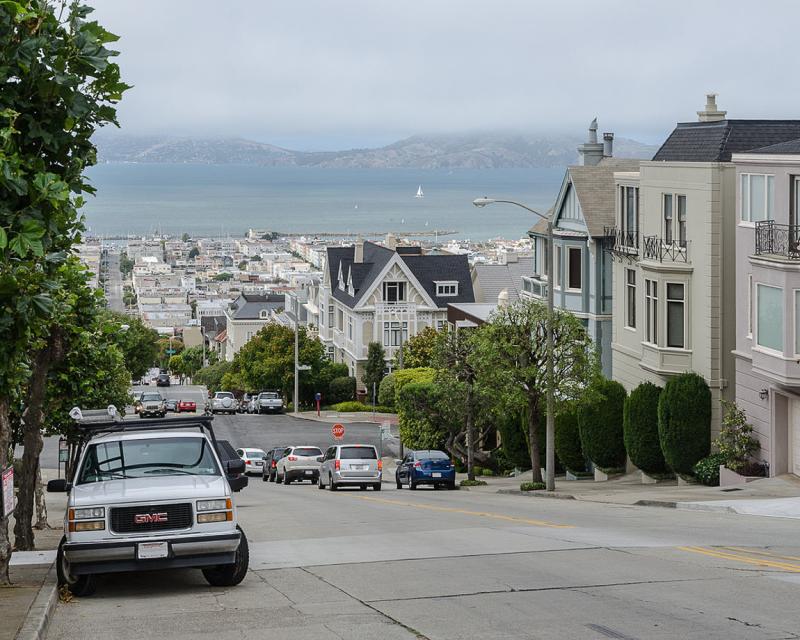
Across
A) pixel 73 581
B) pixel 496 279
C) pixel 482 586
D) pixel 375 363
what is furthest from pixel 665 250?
pixel 496 279

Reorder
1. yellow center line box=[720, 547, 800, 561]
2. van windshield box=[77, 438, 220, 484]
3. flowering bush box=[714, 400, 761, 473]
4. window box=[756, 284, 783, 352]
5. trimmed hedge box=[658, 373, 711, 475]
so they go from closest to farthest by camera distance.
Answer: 1. van windshield box=[77, 438, 220, 484]
2. yellow center line box=[720, 547, 800, 561]
3. window box=[756, 284, 783, 352]
4. flowering bush box=[714, 400, 761, 473]
5. trimmed hedge box=[658, 373, 711, 475]

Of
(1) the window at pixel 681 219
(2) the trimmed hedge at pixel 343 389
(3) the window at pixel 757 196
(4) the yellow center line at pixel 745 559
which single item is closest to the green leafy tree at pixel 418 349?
(2) the trimmed hedge at pixel 343 389

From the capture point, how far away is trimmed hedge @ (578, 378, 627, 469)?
39719 mm

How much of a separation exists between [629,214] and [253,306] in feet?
343

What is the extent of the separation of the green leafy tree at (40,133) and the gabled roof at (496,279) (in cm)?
7889

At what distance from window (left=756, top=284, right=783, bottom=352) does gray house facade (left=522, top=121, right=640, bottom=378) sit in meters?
10.4

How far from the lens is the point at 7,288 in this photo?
11.3 meters

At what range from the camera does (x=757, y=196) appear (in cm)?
3175

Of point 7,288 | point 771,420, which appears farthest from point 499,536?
point 771,420

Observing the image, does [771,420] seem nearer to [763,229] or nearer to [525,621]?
[763,229]

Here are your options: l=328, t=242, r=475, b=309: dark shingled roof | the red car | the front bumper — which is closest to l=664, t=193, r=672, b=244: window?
the front bumper

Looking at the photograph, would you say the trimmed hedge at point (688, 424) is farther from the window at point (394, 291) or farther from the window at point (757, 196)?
the window at point (394, 291)

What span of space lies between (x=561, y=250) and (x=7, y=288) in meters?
36.5

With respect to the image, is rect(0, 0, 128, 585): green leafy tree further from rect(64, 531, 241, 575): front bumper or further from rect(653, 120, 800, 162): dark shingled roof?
rect(653, 120, 800, 162): dark shingled roof
